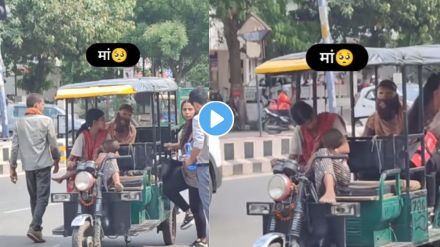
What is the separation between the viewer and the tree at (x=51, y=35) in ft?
24.3

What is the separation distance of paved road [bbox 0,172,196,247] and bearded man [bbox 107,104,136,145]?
71cm

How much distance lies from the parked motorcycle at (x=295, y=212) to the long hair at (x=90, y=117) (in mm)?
2311

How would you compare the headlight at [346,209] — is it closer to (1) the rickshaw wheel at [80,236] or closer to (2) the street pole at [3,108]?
(1) the rickshaw wheel at [80,236]

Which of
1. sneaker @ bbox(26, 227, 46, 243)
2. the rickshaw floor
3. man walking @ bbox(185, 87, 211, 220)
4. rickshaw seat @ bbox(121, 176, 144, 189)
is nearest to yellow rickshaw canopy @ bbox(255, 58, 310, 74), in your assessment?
man walking @ bbox(185, 87, 211, 220)

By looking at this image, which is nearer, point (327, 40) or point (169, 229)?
point (327, 40)

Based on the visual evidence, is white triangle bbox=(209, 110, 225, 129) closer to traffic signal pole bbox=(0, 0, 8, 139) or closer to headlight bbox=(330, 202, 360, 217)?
headlight bbox=(330, 202, 360, 217)

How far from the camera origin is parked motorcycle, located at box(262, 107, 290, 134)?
17.7 feet

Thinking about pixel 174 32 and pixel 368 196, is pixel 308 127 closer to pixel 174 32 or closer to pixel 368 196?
pixel 368 196

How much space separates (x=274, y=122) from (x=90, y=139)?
2609 millimetres

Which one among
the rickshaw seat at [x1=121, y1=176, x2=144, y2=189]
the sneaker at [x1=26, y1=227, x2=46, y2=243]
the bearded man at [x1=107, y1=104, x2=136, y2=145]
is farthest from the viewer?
the sneaker at [x1=26, y1=227, x2=46, y2=243]

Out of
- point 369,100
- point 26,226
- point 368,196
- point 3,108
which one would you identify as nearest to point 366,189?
point 368,196

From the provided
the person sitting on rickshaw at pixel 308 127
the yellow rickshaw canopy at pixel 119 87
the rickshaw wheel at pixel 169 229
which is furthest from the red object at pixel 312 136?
the rickshaw wheel at pixel 169 229

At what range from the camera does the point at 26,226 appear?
9.19 m

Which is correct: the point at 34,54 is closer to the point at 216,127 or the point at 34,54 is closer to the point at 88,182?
the point at 88,182
